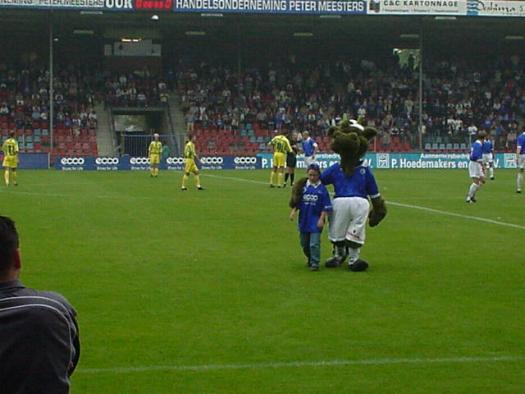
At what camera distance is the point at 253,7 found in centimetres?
5391

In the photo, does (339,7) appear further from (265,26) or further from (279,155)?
(279,155)

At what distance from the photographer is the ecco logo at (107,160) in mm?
52419

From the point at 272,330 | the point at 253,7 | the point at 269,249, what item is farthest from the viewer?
the point at 253,7

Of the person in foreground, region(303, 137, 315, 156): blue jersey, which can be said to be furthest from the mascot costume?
region(303, 137, 315, 156): blue jersey

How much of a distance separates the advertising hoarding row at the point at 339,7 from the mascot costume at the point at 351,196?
127 feet

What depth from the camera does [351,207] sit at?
49.0ft

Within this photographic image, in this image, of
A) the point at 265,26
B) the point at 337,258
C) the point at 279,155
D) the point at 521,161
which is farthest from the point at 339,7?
the point at 337,258

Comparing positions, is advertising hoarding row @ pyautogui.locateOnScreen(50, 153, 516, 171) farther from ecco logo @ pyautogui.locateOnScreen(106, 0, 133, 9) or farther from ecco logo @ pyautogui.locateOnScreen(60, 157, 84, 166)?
ecco logo @ pyautogui.locateOnScreen(106, 0, 133, 9)

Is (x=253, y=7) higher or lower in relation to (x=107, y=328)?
higher

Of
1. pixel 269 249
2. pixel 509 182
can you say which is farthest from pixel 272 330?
pixel 509 182

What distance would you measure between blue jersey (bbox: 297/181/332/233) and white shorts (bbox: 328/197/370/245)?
156mm

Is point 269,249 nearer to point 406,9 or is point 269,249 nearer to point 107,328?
point 107,328

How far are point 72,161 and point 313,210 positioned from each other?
38.4 meters

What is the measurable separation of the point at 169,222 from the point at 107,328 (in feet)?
38.1
